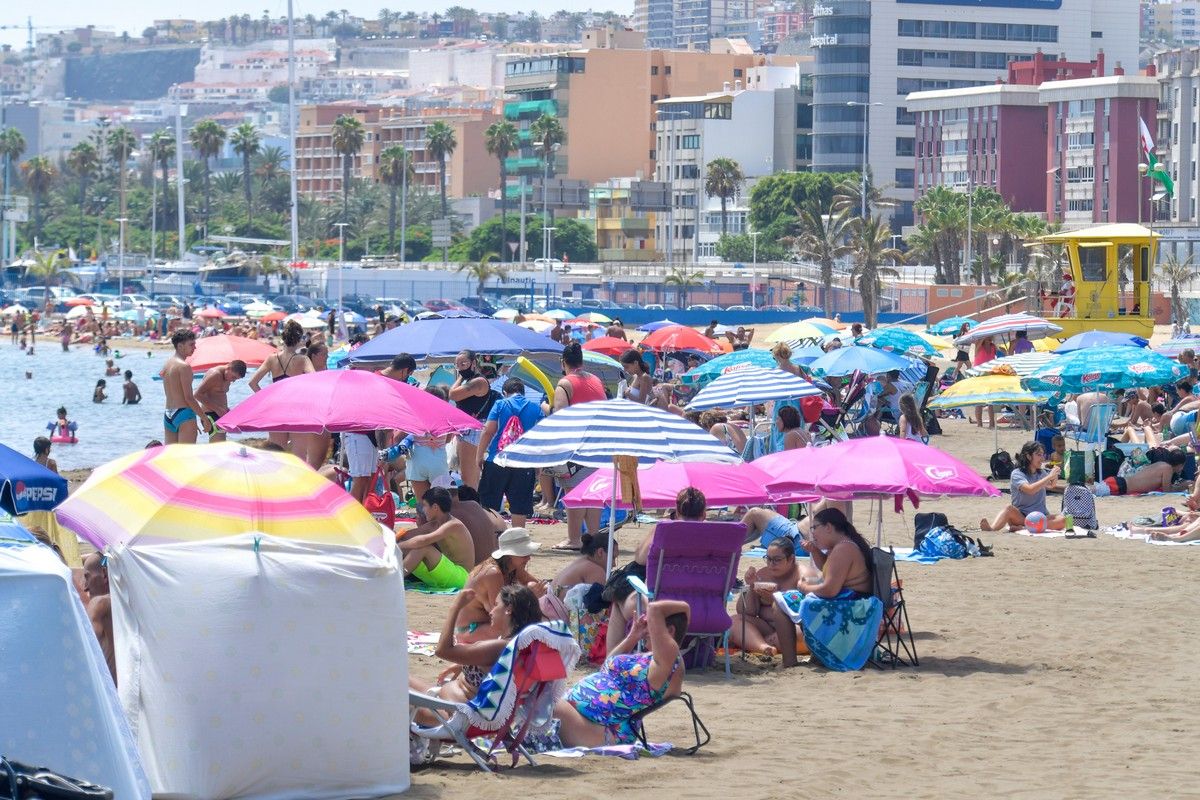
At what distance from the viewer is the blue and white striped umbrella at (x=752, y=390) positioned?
14836mm

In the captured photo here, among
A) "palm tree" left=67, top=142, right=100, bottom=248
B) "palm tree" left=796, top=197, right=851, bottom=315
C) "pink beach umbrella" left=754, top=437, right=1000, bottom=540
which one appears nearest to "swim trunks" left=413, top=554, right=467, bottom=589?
"pink beach umbrella" left=754, top=437, right=1000, bottom=540

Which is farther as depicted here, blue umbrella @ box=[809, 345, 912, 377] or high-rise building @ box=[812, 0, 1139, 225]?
high-rise building @ box=[812, 0, 1139, 225]

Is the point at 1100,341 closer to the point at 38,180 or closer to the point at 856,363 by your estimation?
the point at 856,363

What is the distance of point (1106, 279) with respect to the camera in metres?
39.0

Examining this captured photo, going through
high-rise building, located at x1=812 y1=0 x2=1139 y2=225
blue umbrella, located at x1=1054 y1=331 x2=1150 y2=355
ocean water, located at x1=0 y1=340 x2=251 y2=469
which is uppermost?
high-rise building, located at x1=812 y1=0 x2=1139 y2=225

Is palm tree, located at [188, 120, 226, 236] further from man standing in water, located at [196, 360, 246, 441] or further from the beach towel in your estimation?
the beach towel

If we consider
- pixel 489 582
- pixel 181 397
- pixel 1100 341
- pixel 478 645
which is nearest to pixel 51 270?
pixel 1100 341

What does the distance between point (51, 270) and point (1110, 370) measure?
308 feet

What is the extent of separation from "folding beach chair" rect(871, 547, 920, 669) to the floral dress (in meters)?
2.10

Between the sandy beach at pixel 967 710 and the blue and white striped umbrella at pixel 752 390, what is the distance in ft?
8.05

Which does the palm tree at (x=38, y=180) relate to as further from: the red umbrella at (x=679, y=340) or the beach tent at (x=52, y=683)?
the beach tent at (x=52, y=683)

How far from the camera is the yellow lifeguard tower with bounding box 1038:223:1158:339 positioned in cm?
3816

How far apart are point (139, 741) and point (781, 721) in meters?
2.98

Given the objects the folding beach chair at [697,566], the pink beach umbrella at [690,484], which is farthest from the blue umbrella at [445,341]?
the folding beach chair at [697,566]
